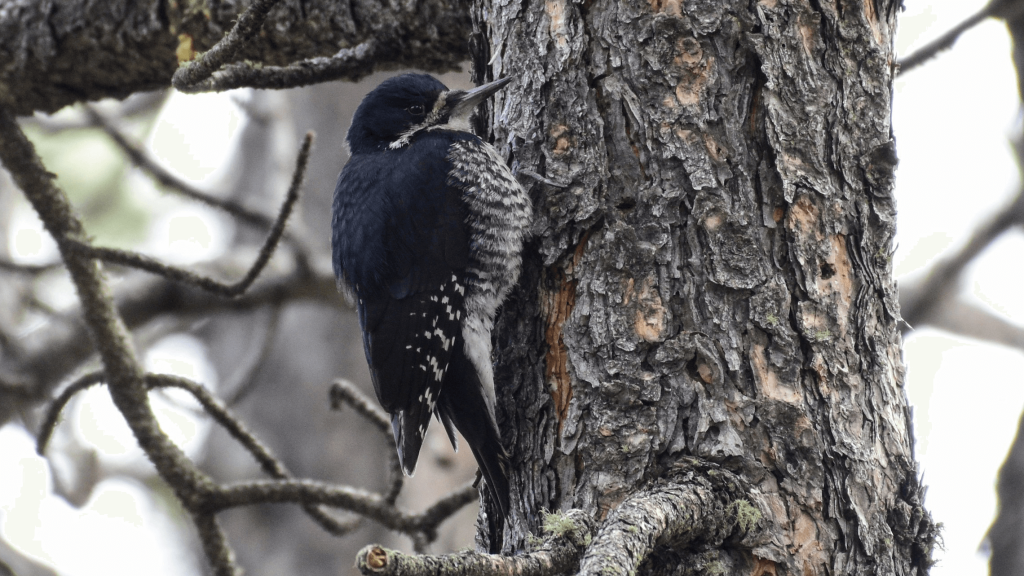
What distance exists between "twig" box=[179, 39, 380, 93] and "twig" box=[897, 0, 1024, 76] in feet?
5.24

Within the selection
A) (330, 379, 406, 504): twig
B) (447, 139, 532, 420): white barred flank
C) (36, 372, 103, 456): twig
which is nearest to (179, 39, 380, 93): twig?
(447, 139, 532, 420): white barred flank

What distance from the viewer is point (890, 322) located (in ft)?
6.20

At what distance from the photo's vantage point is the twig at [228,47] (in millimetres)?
1731

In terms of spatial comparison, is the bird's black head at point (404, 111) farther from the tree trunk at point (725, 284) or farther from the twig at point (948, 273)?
the twig at point (948, 273)

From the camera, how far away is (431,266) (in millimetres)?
2459

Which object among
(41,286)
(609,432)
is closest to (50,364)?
(41,286)

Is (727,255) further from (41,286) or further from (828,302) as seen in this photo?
(41,286)

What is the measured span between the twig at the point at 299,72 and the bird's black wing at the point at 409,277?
0.31 m

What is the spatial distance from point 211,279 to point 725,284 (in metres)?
1.42

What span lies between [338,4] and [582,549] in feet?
5.81

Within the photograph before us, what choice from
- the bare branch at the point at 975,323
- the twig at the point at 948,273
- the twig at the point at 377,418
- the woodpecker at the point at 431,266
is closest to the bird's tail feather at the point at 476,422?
the woodpecker at the point at 431,266

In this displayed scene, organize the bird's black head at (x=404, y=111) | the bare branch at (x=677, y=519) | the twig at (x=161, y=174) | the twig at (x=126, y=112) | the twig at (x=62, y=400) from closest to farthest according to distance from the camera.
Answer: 1. the bare branch at (x=677, y=519)
2. the twig at (x=62, y=400)
3. the bird's black head at (x=404, y=111)
4. the twig at (x=161, y=174)
5. the twig at (x=126, y=112)

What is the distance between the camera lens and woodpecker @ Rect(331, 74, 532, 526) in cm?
227

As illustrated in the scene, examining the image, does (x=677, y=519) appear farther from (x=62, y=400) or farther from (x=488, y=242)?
(x=62, y=400)
